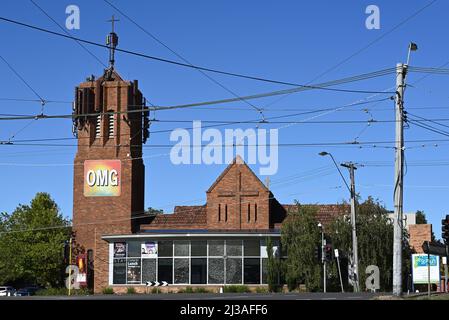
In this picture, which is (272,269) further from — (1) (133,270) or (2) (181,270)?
(1) (133,270)

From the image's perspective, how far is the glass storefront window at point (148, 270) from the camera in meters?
62.5

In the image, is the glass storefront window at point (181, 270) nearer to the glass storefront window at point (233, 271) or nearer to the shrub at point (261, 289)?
the glass storefront window at point (233, 271)

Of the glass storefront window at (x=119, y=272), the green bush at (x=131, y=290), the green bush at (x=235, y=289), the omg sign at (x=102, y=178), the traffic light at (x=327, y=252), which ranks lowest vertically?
the green bush at (x=131, y=290)

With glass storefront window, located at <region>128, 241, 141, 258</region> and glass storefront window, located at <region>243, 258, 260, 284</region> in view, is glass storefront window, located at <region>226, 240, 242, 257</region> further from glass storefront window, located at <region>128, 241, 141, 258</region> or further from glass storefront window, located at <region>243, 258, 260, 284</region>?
glass storefront window, located at <region>128, 241, 141, 258</region>

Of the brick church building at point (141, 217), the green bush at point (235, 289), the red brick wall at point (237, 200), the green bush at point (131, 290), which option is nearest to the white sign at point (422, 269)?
the green bush at point (235, 289)

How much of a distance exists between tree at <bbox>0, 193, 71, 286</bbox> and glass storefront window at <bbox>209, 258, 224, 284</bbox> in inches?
799

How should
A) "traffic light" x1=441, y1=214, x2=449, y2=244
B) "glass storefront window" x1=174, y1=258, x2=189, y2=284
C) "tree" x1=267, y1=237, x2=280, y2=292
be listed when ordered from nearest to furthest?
"traffic light" x1=441, y1=214, x2=449, y2=244 < "tree" x1=267, y1=237, x2=280, y2=292 < "glass storefront window" x1=174, y1=258, x2=189, y2=284

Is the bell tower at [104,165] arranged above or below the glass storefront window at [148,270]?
above

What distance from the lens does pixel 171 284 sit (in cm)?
6184

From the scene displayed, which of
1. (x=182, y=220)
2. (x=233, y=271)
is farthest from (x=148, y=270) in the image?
(x=233, y=271)

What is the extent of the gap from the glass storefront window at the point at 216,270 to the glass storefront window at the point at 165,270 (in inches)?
135

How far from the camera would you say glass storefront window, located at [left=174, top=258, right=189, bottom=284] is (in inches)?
2432

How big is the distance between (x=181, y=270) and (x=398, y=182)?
3515 cm

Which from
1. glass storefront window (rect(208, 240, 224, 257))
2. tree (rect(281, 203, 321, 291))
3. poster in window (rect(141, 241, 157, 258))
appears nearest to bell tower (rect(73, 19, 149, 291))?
poster in window (rect(141, 241, 157, 258))
